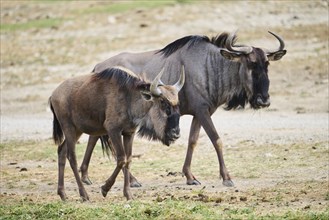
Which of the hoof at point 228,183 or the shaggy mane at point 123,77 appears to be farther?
the hoof at point 228,183

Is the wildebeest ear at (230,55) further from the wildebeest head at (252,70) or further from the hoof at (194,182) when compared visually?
the hoof at (194,182)

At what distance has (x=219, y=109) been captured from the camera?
2073 cm

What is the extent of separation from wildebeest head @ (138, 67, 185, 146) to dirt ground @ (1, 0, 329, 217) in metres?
0.83

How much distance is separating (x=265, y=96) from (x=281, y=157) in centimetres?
179

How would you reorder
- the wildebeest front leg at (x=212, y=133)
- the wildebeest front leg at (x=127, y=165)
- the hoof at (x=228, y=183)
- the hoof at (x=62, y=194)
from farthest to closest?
the wildebeest front leg at (x=212, y=133)
the hoof at (x=228, y=183)
the hoof at (x=62, y=194)
the wildebeest front leg at (x=127, y=165)

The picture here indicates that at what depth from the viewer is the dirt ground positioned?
1354cm

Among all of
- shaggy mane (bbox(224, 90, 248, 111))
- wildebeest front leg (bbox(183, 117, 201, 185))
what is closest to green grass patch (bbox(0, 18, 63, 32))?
wildebeest front leg (bbox(183, 117, 201, 185))

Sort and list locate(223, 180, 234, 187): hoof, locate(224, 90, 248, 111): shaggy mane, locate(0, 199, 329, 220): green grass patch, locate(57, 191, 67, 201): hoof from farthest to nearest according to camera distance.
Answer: locate(224, 90, 248, 111): shaggy mane → locate(223, 180, 234, 187): hoof → locate(57, 191, 67, 201): hoof → locate(0, 199, 329, 220): green grass patch

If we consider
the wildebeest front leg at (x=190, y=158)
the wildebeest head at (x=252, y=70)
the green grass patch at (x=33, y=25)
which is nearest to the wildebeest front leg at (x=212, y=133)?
the wildebeest front leg at (x=190, y=158)

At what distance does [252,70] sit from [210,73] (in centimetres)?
64

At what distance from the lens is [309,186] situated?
40.5 ft

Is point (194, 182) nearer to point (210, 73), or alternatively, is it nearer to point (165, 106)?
point (210, 73)

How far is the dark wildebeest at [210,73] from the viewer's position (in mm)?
13445

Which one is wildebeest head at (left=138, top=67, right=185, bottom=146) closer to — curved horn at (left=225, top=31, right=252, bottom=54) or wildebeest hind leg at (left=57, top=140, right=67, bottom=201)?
wildebeest hind leg at (left=57, top=140, right=67, bottom=201)
